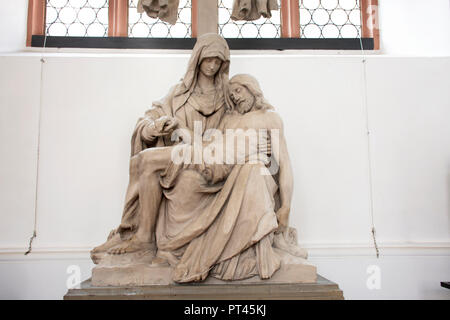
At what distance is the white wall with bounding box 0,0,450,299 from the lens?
13.6 ft

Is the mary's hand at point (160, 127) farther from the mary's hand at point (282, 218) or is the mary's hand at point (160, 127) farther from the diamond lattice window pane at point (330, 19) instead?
the diamond lattice window pane at point (330, 19)

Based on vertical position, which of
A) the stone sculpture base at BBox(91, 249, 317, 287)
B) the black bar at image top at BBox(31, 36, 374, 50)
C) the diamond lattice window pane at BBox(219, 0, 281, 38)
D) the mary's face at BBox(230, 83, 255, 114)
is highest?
the diamond lattice window pane at BBox(219, 0, 281, 38)

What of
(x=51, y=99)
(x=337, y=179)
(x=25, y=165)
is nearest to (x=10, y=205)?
(x=25, y=165)

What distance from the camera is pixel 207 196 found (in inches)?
110

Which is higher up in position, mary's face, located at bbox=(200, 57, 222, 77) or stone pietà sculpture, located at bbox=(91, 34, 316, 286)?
mary's face, located at bbox=(200, 57, 222, 77)

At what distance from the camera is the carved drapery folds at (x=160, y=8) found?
3.84 meters

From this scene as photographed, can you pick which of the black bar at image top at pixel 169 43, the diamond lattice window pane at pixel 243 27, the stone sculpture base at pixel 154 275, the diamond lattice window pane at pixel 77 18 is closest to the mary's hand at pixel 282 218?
the stone sculpture base at pixel 154 275

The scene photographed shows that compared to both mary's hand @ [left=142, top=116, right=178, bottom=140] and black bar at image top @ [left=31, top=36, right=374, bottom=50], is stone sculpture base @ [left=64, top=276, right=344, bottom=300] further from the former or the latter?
black bar at image top @ [left=31, top=36, right=374, bottom=50]

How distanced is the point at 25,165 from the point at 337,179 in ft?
9.75

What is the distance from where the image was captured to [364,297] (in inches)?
161

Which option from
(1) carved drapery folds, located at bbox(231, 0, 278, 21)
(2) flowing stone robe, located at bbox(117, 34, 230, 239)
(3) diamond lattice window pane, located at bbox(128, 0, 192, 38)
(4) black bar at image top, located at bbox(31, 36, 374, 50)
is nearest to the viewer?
(2) flowing stone robe, located at bbox(117, 34, 230, 239)

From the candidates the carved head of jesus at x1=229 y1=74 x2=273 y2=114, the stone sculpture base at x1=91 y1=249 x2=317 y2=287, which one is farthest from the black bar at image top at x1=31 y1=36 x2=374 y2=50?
the stone sculpture base at x1=91 y1=249 x2=317 y2=287

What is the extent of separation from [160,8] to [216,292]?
2.52m
